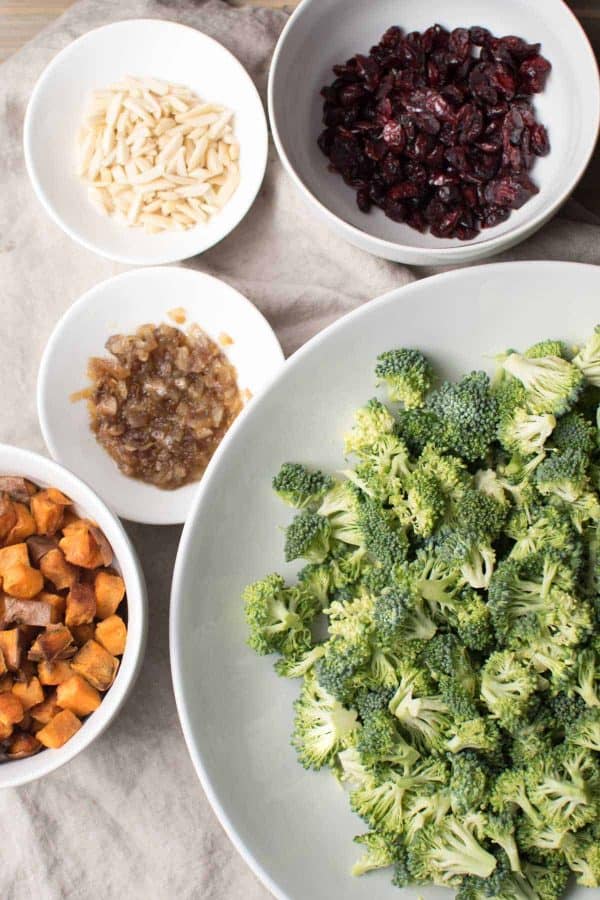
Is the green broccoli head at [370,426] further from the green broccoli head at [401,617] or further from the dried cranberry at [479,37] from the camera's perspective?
the dried cranberry at [479,37]

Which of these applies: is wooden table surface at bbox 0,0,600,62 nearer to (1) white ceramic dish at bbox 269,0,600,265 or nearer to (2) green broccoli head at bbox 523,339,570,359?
(1) white ceramic dish at bbox 269,0,600,265

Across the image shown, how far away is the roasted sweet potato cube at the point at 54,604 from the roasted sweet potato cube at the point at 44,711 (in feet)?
0.68

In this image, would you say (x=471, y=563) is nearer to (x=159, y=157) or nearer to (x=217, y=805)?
(x=217, y=805)

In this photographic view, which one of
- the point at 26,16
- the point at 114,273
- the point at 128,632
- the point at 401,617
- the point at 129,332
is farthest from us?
the point at 26,16

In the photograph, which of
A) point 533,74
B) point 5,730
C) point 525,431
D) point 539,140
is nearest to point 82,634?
point 5,730

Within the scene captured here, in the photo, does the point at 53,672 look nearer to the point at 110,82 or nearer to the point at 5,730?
the point at 5,730

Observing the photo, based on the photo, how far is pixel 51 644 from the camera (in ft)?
7.97

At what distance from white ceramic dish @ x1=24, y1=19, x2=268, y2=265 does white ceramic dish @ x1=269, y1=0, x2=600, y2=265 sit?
0.12 metres

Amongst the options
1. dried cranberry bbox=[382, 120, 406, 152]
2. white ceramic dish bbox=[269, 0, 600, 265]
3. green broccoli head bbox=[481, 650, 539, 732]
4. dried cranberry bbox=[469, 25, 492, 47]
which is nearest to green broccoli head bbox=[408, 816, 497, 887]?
green broccoli head bbox=[481, 650, 539, 732]

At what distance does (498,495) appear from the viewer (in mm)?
2371

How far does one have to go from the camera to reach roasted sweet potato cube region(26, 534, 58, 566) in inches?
99.0

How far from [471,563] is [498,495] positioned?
19cm

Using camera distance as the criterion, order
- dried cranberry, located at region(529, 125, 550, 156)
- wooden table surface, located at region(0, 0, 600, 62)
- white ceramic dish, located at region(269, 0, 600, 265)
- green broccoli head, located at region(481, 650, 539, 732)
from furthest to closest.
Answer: wooden table surface, located at region(0, 0, 600, 62), dried cranberry, located at region(529, 125, 550, 156), white ceramic dish, located at region(269, 0, 600, 265), green broccoli head, located at region(481, 650, 539, 732)

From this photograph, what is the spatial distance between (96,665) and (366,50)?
1.97 m
